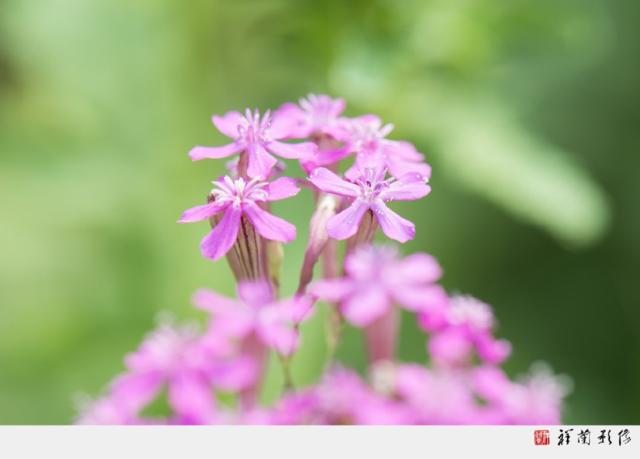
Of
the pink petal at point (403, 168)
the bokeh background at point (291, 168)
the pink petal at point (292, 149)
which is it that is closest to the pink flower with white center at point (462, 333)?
the pink petal at point (403, 168)

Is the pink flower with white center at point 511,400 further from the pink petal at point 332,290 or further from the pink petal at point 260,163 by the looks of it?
the pink petal at point 260,163

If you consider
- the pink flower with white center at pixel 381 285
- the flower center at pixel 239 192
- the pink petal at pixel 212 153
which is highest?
the pink petal at pixel 212 153

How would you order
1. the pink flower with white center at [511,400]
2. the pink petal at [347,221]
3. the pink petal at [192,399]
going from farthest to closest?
1. the pink flower with white center at [511,400]
2. the pink petal at [192,399]
3. the pink petal at [347,221]

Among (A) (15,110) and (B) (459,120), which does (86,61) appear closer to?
(A) (15,110)

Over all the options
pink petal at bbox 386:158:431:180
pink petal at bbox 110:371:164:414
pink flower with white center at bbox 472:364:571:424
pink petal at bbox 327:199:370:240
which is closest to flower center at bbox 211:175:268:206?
pink petal at bbox 327:199:370:240

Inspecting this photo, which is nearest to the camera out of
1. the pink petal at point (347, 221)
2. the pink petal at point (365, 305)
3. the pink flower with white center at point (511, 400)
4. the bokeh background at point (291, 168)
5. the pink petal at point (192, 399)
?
the pink petal at point (365, 305)

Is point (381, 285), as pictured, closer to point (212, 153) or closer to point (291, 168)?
point (212, 153)

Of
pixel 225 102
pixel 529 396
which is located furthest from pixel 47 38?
pixel 529 396

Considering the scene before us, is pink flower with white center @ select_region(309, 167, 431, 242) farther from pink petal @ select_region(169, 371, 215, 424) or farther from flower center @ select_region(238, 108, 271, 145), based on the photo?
pink petal @ select_region(169, 371, 215, 424)
